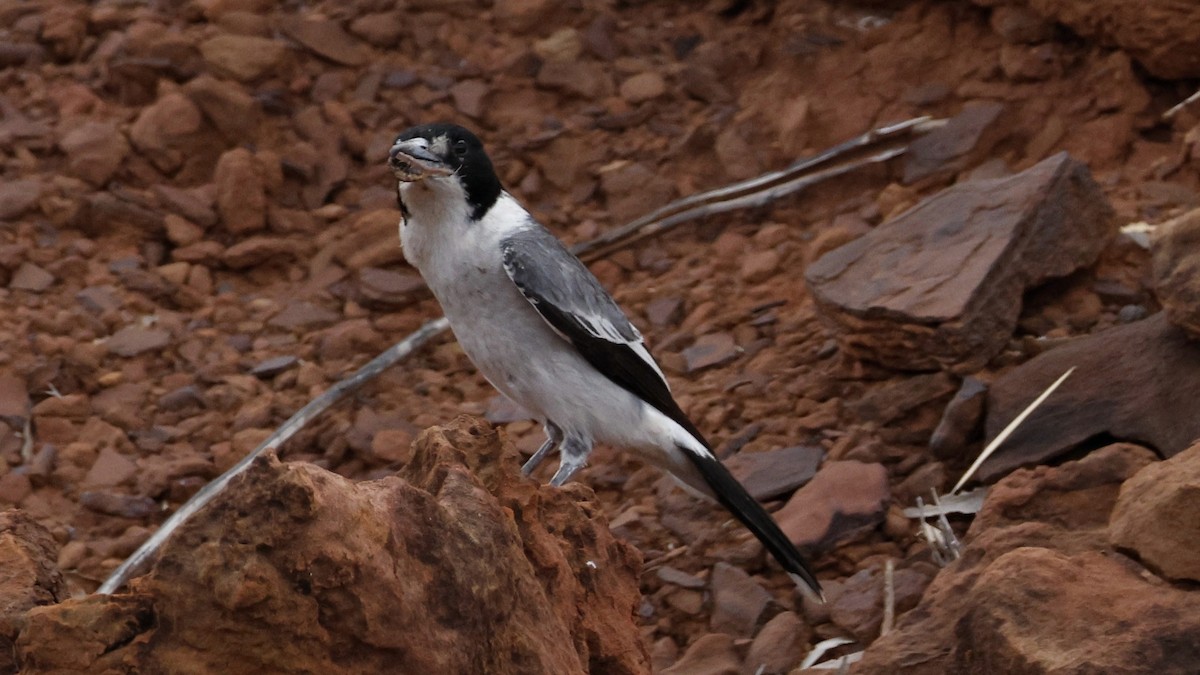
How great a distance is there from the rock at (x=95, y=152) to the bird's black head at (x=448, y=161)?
2.95 m

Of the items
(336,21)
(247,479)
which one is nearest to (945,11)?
(336,21)

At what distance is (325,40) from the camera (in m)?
7.68

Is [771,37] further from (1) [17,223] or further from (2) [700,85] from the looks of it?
(1) [17,223]

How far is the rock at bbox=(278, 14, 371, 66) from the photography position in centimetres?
764

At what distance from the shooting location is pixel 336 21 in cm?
779

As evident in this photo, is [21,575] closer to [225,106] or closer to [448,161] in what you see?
[448,161]

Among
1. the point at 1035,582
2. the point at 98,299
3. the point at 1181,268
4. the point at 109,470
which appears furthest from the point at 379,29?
the point at 1035,582

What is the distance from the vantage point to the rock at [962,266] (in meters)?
5.05

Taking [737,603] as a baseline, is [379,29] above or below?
above

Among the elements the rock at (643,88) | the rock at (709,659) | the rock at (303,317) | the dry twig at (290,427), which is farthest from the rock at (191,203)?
the rock at (709,659)

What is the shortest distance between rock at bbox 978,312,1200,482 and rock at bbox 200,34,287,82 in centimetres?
397

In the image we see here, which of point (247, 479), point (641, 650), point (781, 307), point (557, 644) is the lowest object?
point (781, 307)

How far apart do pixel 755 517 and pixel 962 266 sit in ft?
3.99

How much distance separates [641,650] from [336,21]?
4.98 metres
